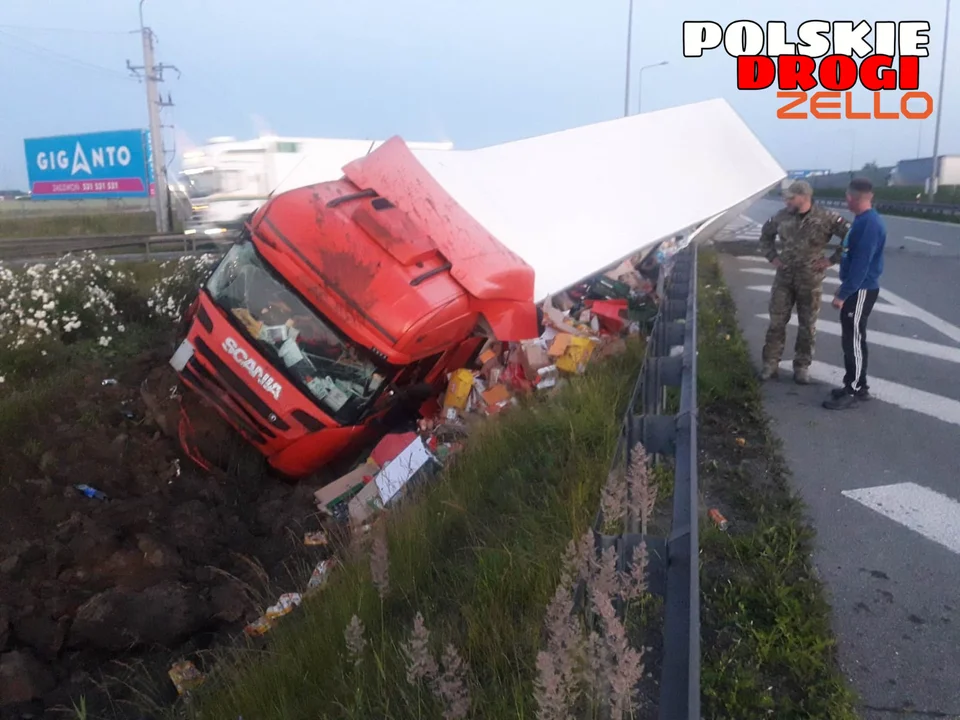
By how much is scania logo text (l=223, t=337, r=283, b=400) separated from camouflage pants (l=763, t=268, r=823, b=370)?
4136 mm

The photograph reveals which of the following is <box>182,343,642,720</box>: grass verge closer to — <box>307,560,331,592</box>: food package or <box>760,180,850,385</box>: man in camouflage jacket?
<box>307,560,331,592</box>: food package

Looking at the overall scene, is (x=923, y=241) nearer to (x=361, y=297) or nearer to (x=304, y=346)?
(x=361, y=297)

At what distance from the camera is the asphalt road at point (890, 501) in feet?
9.44

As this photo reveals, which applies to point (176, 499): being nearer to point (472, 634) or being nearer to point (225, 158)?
point (472, 634)

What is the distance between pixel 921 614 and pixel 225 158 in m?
17.3

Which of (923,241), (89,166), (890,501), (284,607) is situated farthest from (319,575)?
(89,166)

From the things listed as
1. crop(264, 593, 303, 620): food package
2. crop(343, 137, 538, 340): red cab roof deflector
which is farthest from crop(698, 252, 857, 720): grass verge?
crop(264, 593, 303, 620): food package

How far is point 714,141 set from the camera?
40.2 feet

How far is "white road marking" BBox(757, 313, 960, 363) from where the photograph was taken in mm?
7285

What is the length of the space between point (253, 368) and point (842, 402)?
4635 mm

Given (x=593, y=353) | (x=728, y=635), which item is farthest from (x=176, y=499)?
(x=728, y=635)

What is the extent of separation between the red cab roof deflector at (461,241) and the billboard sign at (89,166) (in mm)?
33183

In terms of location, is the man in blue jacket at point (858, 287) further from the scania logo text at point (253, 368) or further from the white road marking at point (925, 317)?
the scania logo text at point (253, 368)

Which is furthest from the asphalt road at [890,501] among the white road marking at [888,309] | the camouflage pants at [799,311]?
the white road marking at [888,309]
